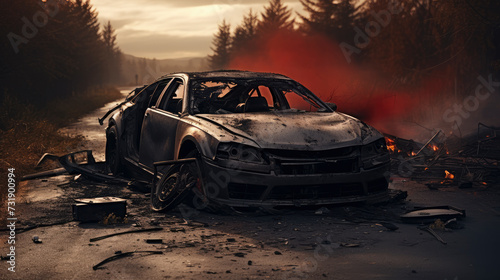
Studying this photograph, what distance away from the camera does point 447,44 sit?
75.6ft

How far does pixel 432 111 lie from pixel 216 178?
56.7 feet

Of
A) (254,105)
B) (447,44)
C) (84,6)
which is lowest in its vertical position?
(254,105)

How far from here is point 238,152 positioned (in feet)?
22.1

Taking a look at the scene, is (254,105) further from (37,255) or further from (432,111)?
(432,111)

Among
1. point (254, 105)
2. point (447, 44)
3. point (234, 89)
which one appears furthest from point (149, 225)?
point (447, 44)

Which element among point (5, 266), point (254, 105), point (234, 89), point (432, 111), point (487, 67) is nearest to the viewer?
point (5, 266)

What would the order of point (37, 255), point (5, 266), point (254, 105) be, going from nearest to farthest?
point (5, 266)
point (37, 255)
point (254, 105)

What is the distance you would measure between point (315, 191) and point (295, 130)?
2.36ft

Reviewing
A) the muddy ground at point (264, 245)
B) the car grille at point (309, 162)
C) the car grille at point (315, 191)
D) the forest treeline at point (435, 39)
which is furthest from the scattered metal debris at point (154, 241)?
the forest treeline at point (435, 39)

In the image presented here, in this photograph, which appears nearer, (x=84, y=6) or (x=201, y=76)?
(x=201, y=76)

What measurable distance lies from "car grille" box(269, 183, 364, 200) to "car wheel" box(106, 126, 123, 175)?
392cm

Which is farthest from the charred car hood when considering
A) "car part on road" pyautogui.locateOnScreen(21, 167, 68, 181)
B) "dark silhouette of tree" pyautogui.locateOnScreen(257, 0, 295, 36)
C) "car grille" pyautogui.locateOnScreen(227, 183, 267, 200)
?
"dark silhouette of tree" pyautogui.locateOnScreen(257, 0, 295, 36)

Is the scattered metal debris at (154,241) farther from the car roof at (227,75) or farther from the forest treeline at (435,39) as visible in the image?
the forest treeline at (435,39)

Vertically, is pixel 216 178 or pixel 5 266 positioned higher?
pixel 216 178
